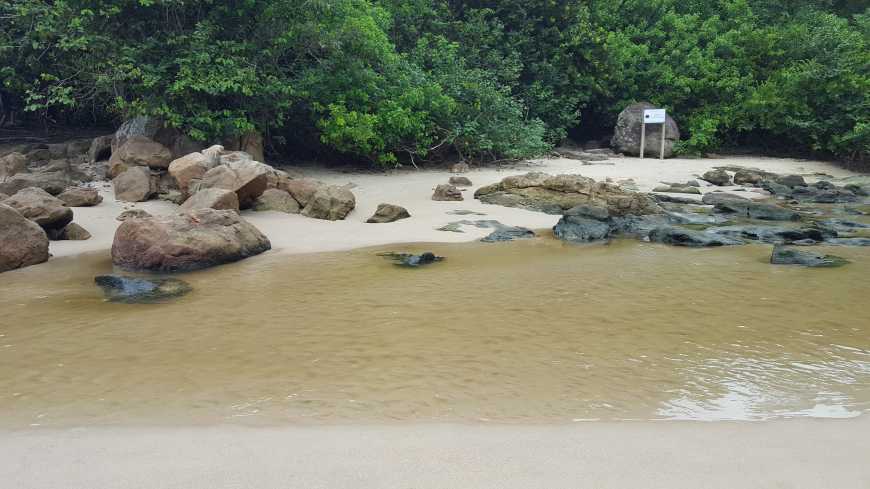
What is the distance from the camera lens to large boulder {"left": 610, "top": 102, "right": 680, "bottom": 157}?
68.5 feet

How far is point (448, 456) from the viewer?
3.12 m

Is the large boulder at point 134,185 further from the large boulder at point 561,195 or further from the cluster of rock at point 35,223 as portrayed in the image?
the large boulder at point 561,195

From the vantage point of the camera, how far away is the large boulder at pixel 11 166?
12.3 metres

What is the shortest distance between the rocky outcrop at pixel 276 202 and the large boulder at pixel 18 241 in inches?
134

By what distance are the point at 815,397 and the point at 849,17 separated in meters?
29.4

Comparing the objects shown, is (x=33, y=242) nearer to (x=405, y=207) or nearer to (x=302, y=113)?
(x=405, y=207)

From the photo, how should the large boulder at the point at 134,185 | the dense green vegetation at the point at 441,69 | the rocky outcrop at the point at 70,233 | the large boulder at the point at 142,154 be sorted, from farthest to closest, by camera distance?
1. the dense green vegetation at the point at 441,69
2. the large boulder at the point at 142,154
3. the large boulder at the point at 134,185
4. the rocky outcrop at the point at 70,233

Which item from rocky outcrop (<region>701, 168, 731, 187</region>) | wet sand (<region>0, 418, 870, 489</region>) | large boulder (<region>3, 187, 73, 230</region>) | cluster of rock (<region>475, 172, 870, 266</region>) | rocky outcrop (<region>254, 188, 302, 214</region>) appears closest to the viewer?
wet sand (<region>0, 418, 870, 489</region>)

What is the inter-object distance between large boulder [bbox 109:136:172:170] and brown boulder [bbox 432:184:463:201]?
4.90 meters

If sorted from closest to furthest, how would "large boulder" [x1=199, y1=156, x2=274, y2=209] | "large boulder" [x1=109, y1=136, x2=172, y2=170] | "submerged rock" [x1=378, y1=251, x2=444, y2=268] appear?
"submerged rock" [x1=378, y1=251, x2=444, y2=268] < "large boulder" [x1=199, y1=156, x2=274, y2=209] < "large boulder" [x1=109, y1=136, x2=172, y2=170]

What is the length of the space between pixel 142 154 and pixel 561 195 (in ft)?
24.7

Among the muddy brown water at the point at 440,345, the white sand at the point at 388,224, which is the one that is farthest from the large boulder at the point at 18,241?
the white sand at the point at 388,224

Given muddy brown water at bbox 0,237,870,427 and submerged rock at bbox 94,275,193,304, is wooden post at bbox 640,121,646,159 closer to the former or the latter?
muddy brown water at bbox 0,237,870,427

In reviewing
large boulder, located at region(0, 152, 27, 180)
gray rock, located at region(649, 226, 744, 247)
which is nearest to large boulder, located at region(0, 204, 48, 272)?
large boulder, located at region(0, 152, 27, 180)
